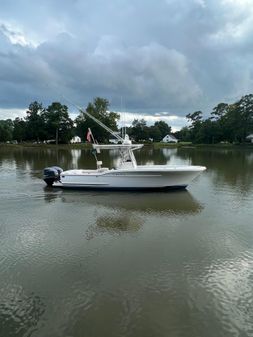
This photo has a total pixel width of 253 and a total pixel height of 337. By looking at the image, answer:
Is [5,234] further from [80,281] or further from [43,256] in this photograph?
[80,281]

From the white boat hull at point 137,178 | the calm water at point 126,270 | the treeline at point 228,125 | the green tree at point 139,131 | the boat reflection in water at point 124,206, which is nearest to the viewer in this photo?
the calm water at point 126,270

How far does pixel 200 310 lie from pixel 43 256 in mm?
5487

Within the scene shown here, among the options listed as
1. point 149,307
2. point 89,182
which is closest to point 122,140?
point 89,182

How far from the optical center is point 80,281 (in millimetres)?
9008

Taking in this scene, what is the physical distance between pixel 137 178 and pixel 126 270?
1226 centimetres

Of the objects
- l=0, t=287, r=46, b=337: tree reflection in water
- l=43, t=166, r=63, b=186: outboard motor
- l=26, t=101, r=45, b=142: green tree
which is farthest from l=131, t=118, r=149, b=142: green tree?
l=0, t=287, r=46, b=337: tree reflection in water

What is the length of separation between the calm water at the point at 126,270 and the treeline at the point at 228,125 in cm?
10053

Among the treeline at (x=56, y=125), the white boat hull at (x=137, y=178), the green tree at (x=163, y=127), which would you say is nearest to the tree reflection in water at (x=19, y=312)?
the white boat hull at (x=137, y=178)

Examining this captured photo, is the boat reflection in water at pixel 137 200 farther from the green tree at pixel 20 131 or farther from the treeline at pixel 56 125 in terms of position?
the green tree at pixel 20 131

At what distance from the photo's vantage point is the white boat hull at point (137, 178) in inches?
844

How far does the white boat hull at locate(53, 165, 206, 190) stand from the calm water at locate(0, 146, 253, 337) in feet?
10.9

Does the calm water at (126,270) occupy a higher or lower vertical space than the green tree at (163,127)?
lower

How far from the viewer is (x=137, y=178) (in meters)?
21.7

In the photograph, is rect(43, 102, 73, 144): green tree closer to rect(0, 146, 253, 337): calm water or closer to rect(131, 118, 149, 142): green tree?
rect(131, 118, 149, 142): green tree
